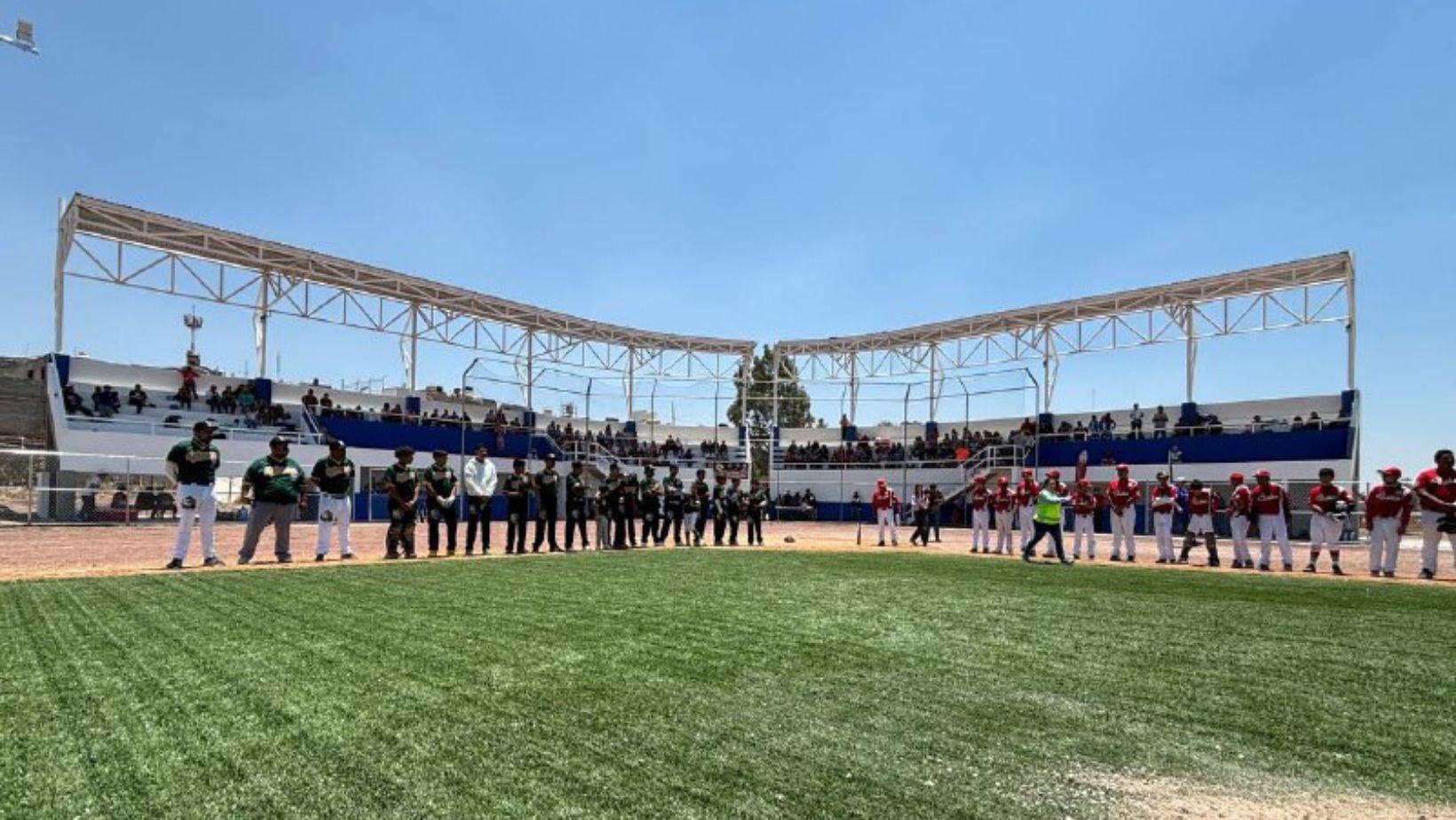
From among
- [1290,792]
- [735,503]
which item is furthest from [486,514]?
[1290,792]

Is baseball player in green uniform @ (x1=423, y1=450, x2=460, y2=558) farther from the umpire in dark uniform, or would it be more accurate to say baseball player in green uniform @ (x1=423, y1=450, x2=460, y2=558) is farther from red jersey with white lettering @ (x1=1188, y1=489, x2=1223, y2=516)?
red jersey with white lettering @ (x1=1188, y1=489, x2=1223, y2=516)

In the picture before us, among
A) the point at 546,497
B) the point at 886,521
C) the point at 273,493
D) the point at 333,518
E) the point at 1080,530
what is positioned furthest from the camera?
the point at 886,521

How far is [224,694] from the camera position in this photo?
13.4ft

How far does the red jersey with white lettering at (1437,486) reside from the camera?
42.0 ft

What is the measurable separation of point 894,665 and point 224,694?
11.5ft

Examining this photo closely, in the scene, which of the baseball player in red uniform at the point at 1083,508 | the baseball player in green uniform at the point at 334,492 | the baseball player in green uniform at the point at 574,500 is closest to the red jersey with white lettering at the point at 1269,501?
the baseball player in red uniform at the point at 1083,508

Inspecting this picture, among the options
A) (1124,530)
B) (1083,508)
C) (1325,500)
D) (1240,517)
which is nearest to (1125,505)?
(1124,530)

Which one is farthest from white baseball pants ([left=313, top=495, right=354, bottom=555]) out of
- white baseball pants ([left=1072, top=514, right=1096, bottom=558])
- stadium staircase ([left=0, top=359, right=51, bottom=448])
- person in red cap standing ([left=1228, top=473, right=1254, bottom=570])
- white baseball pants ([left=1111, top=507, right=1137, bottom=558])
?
stadium staircase ([left=0, top=359, right=51, bottom=448])

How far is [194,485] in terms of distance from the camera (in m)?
11.0

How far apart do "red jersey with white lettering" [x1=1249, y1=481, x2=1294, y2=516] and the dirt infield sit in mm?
1205

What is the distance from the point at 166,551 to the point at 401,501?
16.5ft

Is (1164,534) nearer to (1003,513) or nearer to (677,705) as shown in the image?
(1003,513)

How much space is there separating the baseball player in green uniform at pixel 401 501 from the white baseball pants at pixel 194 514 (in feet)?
7.68

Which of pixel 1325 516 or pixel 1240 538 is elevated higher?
pixel 1325 516
